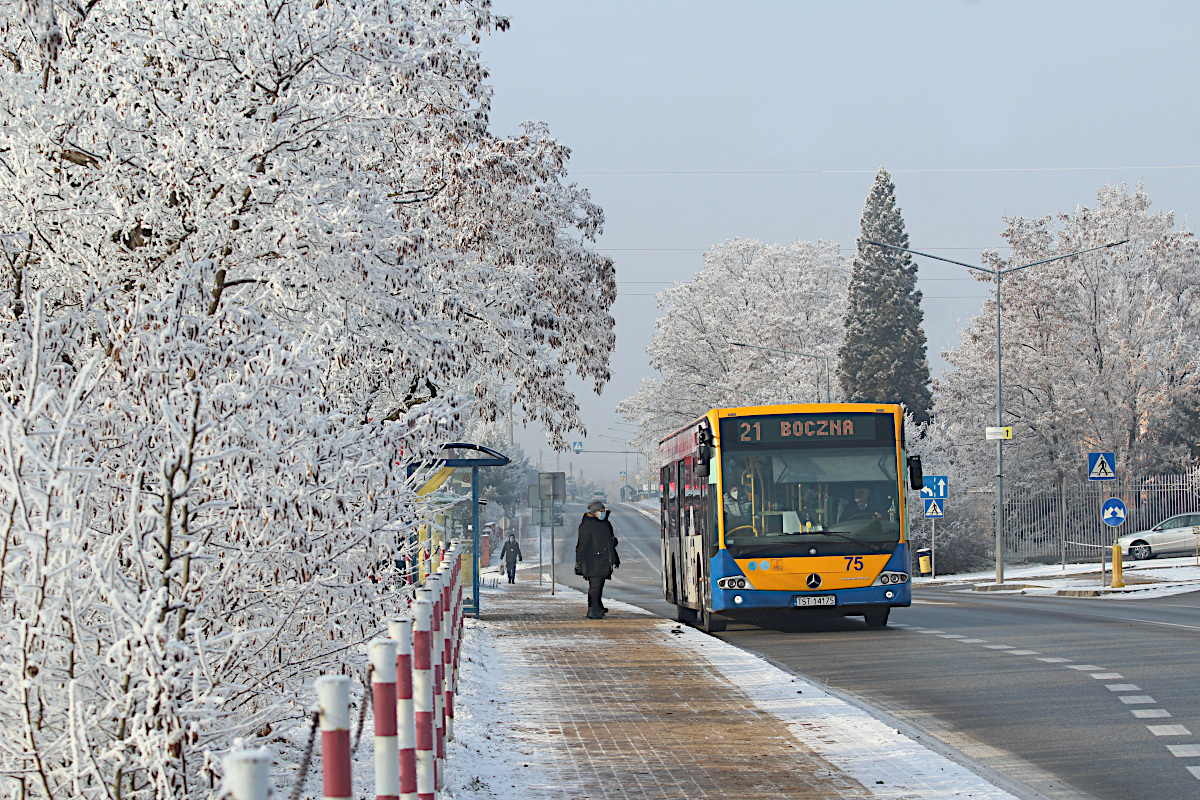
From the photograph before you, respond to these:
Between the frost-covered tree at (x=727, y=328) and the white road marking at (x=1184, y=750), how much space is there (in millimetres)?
54895

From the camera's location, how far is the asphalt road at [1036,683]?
830cm

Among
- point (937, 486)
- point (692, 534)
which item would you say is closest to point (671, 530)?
point (692, 534)

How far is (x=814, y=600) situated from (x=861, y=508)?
1.34 meters

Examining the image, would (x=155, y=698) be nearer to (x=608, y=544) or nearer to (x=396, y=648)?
(x=396, y=648)

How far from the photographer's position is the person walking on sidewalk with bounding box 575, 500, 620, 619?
20.5 metres

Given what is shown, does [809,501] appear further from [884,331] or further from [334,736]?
[884,331]

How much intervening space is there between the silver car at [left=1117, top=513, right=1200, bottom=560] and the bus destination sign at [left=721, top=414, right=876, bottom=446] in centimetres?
2771

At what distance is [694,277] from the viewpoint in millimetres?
69938

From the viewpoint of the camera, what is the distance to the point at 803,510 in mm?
17281

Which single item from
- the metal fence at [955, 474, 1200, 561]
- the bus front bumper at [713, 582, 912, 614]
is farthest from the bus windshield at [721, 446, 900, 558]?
the metal fence at [955, 474, 1200, 561]

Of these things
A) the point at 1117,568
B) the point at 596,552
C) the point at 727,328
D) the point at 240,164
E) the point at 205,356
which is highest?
the point at 727,328

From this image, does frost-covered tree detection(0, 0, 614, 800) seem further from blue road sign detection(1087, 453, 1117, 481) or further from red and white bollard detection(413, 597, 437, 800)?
blue road sign detection(1087, 453, 1117, 481)

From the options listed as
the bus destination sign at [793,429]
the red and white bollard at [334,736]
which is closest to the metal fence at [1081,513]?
the bus destination sign at [793,429]

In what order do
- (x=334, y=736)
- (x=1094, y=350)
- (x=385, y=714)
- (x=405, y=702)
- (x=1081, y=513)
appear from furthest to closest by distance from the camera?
(x=1094, y=350), (x=1081, y=513), (x=405, y=702), (x=385, y=714), (x=334, y=736)
